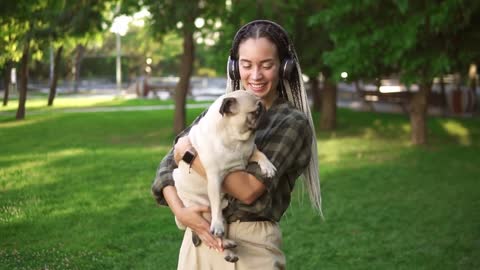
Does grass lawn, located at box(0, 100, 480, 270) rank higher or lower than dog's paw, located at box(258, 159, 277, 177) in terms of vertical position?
lower

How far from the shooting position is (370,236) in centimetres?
862

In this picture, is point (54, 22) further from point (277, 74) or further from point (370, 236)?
point (277, 74)

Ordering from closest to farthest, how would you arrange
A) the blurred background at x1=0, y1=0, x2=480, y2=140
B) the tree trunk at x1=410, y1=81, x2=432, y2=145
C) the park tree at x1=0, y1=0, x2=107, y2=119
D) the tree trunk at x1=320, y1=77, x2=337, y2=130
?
the blurred background at x1=0, y1=0, x2=480, y2=140 → the tree trunk at x1=410, y1=81, x2=432, y2=145 → the park tree at x1=0, y1=0, x2=107, y2=119 → the tree trunk at x1=320, y1=77, x2=337, y2=130

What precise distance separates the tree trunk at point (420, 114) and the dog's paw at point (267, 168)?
1429 centimetres

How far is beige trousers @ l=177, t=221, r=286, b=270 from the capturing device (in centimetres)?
290

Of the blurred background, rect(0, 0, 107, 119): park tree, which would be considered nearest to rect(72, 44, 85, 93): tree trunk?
the blurred background

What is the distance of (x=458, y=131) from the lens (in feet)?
69.5

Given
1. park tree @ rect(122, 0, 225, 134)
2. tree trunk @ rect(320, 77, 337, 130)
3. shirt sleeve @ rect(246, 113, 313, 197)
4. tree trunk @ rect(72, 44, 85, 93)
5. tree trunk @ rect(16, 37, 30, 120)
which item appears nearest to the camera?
shirt sleeve @ rect(246, 113, 313, 197)

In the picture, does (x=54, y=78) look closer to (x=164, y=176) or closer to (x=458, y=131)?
(x=458, y=131)

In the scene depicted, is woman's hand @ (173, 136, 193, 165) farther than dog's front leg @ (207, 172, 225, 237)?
Yes

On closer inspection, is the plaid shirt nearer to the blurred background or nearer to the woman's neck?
the woman's neck

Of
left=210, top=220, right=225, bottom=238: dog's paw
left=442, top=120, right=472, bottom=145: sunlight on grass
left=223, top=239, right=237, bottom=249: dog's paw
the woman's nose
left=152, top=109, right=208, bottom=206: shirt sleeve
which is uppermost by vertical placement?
the woman's nose

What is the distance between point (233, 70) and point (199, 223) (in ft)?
2.21

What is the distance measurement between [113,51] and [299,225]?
56788mm
